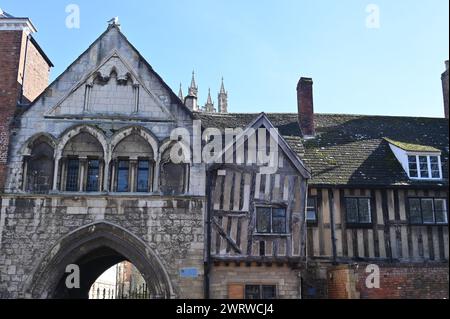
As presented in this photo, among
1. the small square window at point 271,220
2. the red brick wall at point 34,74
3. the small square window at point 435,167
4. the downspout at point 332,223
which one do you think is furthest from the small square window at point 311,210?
the red brick wall at point 34,74

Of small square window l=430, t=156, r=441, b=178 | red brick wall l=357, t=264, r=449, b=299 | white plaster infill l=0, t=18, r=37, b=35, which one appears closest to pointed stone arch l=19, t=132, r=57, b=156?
white plaster infill l=0, t=18, r=37, b=35

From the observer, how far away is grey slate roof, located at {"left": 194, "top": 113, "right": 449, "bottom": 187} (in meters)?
17.4

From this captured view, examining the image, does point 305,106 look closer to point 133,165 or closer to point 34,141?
point 133,165

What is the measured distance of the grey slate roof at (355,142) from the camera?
1741cm

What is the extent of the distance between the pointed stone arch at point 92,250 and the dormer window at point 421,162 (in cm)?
932

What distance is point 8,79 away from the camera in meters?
16.2

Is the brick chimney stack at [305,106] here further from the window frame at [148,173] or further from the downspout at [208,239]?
the window frame at [148,173]

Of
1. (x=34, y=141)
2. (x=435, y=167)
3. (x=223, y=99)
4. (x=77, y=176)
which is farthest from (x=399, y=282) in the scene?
(x=223, y=99)

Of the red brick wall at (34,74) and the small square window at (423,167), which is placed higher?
the red brick wall at (34,74)

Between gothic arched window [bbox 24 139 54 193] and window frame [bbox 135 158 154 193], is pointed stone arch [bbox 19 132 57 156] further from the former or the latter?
window frame [bbox 135 158 154 193]

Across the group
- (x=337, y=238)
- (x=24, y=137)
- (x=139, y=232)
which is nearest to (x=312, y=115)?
(x=337, y=238)

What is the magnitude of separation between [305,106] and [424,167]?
16.8 ft
